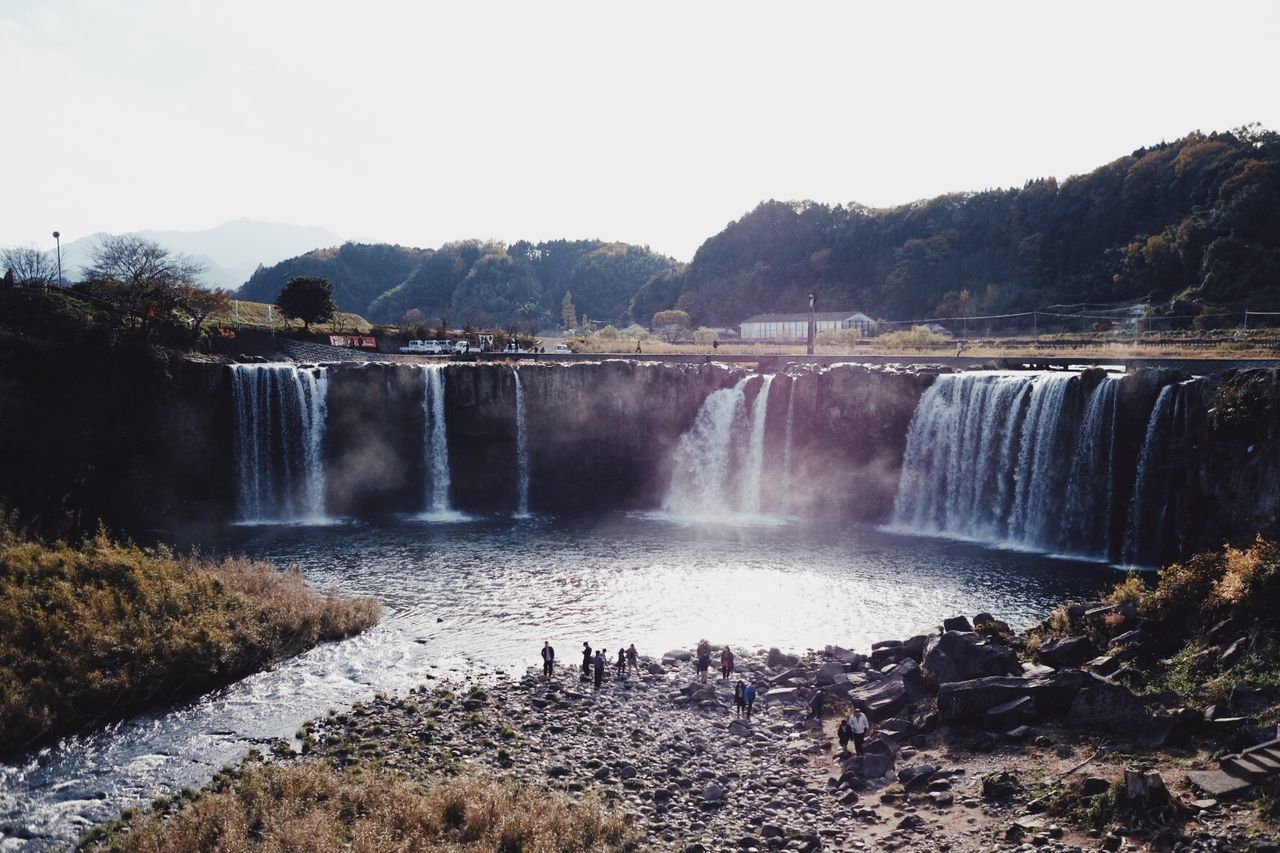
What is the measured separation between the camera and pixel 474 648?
26.8 meters

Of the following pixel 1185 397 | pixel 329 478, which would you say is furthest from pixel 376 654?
pixel 1185 397

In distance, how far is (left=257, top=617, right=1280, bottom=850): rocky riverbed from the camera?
1423 centimetres

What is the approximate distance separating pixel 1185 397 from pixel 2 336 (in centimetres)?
5497

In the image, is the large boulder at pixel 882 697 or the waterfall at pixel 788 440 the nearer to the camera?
the large boulder at pixel 882 697

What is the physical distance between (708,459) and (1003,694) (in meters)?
32.3

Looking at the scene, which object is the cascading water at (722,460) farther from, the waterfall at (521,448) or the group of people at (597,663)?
the group of people at (597,663)

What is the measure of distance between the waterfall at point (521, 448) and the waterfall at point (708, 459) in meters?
8.95

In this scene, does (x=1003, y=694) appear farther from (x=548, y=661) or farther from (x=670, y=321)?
(x=670, y=321)

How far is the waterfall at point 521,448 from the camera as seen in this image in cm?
5038

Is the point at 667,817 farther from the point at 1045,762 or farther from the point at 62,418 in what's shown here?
the point at 62,418

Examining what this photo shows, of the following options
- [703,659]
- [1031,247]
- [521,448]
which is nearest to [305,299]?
[521,448]

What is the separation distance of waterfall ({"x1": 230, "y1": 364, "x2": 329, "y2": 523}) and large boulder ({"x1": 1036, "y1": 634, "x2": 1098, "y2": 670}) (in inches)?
1541

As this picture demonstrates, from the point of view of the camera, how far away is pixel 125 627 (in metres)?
22.9

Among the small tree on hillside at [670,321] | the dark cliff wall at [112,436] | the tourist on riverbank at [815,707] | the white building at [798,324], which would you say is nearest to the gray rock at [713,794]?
the tourist on riverbank at [815,707]
